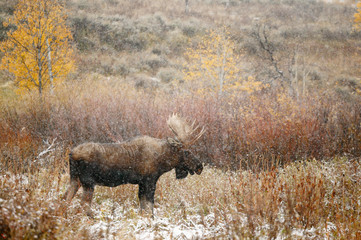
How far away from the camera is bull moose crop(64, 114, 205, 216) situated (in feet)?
10.6

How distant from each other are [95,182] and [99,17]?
82.7ft

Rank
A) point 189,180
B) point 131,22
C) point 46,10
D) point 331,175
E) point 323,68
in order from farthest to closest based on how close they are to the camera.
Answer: point 131,22
point 323,68
point 46,10
point 189,180
point 331,175

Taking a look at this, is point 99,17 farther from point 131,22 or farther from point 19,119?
point 19,119

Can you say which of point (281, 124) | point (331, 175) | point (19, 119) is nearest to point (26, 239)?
point (331, 175)

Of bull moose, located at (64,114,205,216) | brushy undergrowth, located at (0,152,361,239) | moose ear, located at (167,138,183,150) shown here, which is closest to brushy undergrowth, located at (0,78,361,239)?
brushy undergrowth, located at (0,152,361,239)

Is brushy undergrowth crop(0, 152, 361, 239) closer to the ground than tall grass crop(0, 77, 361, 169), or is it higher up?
higher up

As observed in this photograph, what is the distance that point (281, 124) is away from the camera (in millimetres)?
7559

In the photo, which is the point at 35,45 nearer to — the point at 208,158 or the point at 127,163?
the point at 208,158

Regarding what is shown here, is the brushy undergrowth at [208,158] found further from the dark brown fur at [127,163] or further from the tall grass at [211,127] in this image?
the dark brown fur at [127,163]

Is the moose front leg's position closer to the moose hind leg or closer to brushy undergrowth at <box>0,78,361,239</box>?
the moose hind leg

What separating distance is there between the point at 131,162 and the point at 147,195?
0.58m

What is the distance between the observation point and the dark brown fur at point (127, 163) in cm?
324

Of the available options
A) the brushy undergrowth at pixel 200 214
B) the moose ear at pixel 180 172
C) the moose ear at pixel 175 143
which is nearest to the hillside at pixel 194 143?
the brushy undergrowth at pixel 200 214

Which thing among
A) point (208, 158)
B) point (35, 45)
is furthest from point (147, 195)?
point (35, 45)
